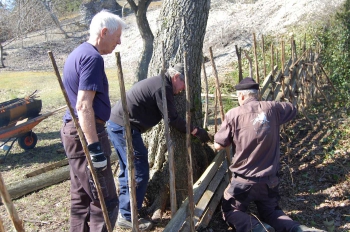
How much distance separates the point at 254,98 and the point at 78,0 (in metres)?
30.4

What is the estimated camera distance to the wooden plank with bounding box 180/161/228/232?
3.30 meters

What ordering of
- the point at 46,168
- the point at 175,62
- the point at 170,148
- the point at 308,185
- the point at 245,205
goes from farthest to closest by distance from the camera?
1. the point at 46,168
2. the point at 308,185
3. the point at 175,62
4. the point at 245,205
5. the point at 170,148

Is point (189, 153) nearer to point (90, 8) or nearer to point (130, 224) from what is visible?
point (130, 224)

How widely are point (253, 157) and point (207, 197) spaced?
2.01 feet

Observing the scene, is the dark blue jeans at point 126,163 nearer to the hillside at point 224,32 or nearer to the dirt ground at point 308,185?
the dirt ground at point 308,185

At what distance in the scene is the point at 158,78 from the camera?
3.55m

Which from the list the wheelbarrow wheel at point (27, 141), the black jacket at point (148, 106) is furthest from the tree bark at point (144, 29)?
the black jacket at point (148, 106)

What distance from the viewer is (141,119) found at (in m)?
3.60

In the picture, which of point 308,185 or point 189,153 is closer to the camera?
point 189,153

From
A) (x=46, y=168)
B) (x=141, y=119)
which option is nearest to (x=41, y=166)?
(x=46, y=168)

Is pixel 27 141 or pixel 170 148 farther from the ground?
pixel 170 148

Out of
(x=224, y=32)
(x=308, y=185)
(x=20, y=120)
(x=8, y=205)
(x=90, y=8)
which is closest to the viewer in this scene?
(x=8, y=205)

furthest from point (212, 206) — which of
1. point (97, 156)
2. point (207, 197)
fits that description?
point (97, 156)

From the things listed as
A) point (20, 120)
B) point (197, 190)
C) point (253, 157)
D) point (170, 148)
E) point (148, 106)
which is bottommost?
point (197, 190)
